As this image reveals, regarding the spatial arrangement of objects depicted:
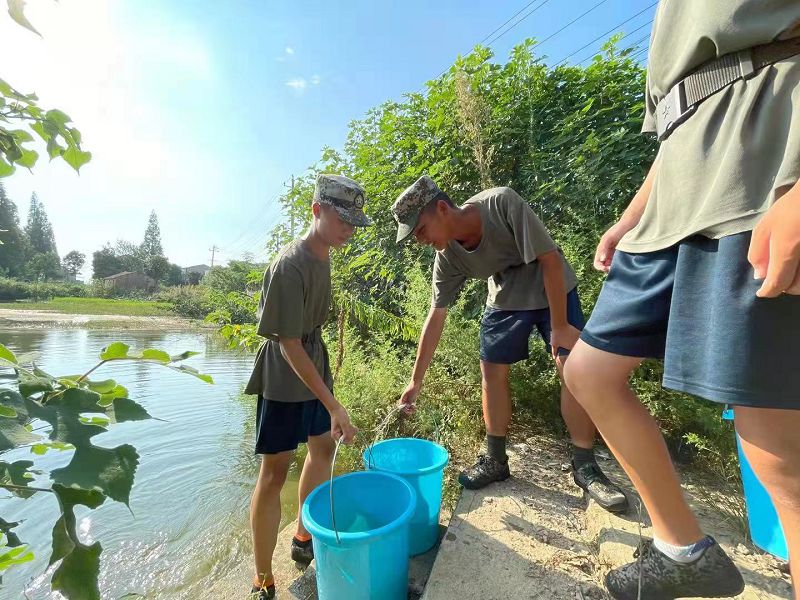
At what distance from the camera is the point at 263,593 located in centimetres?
201

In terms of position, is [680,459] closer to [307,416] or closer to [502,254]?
[502,254]

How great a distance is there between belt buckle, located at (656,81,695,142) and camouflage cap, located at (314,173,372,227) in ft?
4.66

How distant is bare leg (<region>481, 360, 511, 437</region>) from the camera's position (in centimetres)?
242

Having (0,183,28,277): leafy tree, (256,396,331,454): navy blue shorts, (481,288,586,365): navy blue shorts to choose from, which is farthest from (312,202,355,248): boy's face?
(0,183,28,277): leafy tree

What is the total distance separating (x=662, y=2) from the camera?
3.65ft

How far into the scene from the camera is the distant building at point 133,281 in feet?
196

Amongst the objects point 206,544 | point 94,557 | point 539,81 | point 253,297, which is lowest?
point 206,544

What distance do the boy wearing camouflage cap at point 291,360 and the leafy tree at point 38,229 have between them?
80939 millimetres

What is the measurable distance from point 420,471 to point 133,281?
241 ft

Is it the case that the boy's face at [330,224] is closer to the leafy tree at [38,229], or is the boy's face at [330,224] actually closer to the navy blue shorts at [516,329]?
the navy blue shorts at [516,329]

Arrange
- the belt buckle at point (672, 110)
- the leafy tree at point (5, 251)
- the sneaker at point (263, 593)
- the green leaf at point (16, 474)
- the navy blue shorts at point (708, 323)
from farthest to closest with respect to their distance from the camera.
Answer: the leafy tree at point (5, 251) < the sneaker at point (263, 593) < the belt buckle at point (672, 110) < the navy blue shorts at point (708, 323) < the green leaf at point (16, 474)

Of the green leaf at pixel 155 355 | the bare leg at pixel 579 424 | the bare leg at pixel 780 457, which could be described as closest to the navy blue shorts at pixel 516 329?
the bare leg at pixel 579 424

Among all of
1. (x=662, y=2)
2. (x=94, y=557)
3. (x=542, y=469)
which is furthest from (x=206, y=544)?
(x=662, y=2)

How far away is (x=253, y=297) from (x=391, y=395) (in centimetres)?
224
